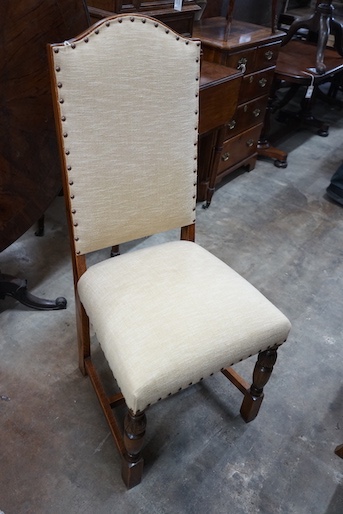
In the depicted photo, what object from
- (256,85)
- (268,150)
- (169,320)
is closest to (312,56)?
(268,150)

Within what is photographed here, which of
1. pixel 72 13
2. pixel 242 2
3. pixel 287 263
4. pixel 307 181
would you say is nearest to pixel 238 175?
pixel 307 181

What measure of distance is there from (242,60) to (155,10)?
24.4 inches

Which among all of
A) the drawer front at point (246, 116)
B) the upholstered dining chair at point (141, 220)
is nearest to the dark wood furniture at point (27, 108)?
the upholstered dining chair at point (141, 220)

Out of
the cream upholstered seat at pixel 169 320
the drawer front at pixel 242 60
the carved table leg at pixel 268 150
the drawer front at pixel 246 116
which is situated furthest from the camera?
the carved table leg at pixel 268 150

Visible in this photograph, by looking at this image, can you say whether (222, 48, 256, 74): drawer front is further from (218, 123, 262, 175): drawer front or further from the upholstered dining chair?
the upholstered dining chair

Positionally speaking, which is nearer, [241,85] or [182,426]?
[182,426]

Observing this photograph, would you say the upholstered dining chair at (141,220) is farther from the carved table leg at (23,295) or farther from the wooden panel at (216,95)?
the wooden panel at (216,95)

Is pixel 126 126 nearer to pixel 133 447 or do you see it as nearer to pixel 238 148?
pixel 133 447

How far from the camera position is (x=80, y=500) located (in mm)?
1181

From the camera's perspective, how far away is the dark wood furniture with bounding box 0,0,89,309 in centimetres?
128

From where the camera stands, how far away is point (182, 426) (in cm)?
139

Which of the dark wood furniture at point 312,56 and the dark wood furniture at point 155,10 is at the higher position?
the dark wood furniture at point 155,10

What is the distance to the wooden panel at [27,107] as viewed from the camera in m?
1.28

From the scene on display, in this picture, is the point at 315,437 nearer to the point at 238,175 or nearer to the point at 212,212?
the point at 212,212
